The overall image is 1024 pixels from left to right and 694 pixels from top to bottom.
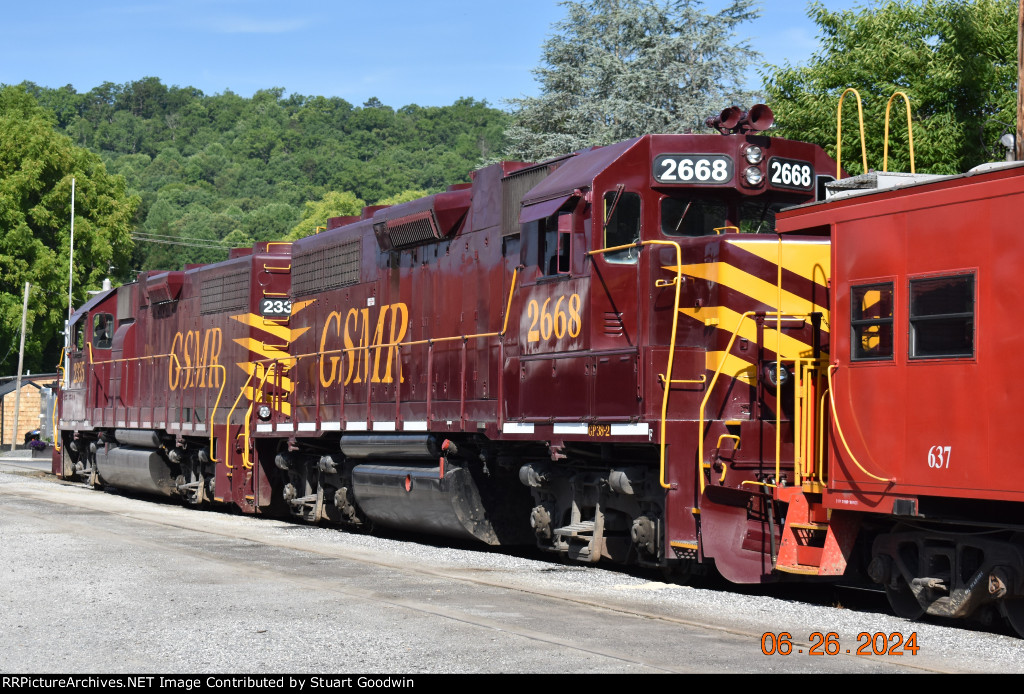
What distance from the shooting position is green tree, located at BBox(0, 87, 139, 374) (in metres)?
58.9

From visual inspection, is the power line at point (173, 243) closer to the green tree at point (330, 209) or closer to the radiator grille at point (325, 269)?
the green tree at point (330, 209)

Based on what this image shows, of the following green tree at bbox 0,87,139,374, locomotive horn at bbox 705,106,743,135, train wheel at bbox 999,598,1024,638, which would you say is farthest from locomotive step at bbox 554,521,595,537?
green tree at bbox 0,87,139,374

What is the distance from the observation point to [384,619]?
30.7ft

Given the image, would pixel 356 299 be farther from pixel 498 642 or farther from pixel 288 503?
pixel 498 642

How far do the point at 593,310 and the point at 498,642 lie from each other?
4596mm

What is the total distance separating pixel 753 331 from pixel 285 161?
167019 millimetres

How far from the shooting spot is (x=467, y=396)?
588 inches

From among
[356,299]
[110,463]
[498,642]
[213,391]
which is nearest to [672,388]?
[498,642]

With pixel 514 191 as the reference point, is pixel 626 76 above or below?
above

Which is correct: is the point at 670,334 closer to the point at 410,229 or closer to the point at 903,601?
the point at 903,601

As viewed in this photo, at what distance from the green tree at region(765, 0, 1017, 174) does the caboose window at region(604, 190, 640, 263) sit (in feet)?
40.6

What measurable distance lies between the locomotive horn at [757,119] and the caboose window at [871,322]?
2690 millimetres

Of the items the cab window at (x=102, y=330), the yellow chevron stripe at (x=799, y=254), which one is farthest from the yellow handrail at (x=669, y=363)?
the cab window at (x=102, y=330)
